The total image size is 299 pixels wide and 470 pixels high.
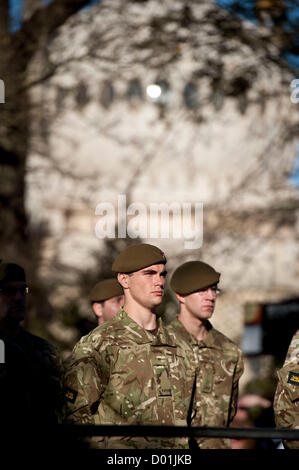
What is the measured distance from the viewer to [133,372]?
4016mm

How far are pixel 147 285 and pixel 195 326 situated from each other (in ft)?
3.82

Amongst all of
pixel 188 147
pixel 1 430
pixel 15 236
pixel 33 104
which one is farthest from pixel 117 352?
pixel 188 147

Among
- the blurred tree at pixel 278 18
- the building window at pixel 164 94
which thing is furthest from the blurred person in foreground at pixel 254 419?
the building window at pixel 164 94

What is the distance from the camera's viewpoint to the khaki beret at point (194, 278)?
5199 millimetres

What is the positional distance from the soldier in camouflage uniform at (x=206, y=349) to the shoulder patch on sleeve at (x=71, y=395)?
124cm

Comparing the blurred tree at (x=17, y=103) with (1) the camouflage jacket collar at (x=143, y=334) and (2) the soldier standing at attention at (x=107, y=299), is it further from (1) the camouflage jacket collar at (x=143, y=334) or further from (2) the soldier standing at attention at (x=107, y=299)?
(1) the camouflage jacket collar at (x=143, y=334)

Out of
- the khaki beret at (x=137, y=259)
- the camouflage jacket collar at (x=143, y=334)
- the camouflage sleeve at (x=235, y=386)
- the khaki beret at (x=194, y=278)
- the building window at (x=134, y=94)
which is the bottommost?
the camouflage sleeve at (x=235, y=386)

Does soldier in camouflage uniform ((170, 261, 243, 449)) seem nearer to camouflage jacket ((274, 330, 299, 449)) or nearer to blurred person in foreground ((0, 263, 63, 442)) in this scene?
camouflage jacket ((274, 330, 299, 449))

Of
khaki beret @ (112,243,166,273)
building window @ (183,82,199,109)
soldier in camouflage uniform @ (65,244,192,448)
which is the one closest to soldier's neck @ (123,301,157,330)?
soldier in camouflage uniform @ (65,244,192,448)

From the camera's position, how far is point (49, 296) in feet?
47.6

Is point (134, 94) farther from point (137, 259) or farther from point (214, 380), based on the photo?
point (137, 259)

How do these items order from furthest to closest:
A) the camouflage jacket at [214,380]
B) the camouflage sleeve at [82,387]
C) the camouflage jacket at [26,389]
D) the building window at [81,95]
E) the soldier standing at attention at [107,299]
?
the building window at [81,95], the soldier standing at attention at [107,299], the camouflage jacket at [214,380], the camouflage jacket at [26,389], the camouflage sleeve at [82,387]

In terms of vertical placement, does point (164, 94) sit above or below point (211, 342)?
above

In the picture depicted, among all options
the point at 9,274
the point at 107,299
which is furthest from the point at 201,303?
the point at 9,274
